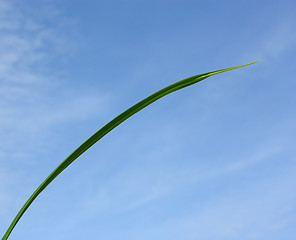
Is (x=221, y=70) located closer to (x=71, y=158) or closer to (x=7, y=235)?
(x=71, y=158)

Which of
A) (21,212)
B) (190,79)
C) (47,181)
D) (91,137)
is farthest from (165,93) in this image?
(21,212)

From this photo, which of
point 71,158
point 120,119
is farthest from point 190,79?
point 71,158

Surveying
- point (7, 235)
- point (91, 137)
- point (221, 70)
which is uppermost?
point (221, 70)

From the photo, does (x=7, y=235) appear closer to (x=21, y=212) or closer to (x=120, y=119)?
(x=21, y=212)

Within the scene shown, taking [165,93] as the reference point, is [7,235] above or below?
below

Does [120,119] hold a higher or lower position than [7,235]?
higher

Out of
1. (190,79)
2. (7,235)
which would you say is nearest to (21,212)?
(7,235)

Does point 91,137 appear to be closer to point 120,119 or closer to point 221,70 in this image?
point 120,119
